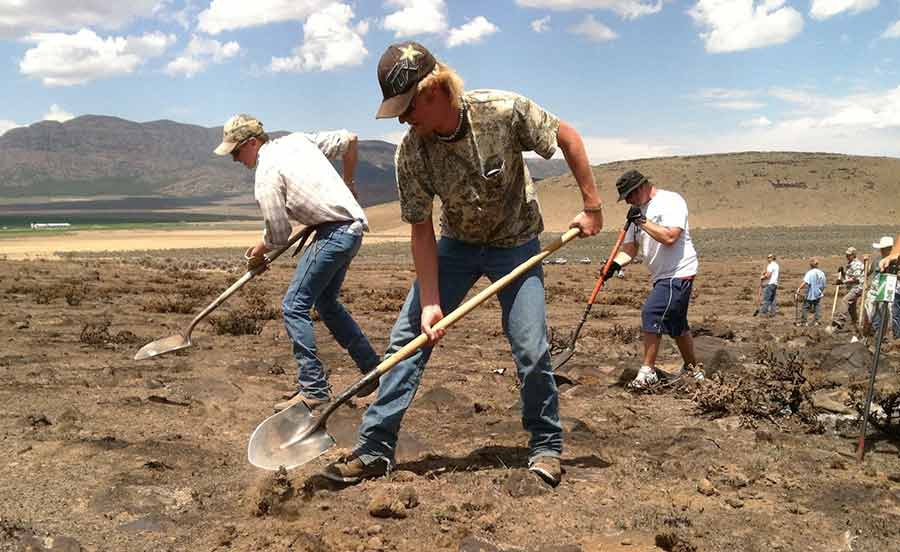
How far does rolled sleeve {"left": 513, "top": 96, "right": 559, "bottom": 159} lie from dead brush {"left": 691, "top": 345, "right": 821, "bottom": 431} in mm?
2463

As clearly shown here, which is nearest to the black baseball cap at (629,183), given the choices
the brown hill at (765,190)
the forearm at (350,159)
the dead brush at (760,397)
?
the dead brush at (760,397)

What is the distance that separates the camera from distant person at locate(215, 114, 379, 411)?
474cm

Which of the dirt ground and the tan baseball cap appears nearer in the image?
the dirt ground

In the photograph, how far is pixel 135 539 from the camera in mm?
3326

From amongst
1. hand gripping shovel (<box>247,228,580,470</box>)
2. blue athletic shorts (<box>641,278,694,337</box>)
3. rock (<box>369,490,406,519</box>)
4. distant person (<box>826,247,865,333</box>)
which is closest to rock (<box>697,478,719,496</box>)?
hand gripping shovel (<box>247,228,580,470</box>)

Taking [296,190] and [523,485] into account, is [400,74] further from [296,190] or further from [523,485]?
[523,485]

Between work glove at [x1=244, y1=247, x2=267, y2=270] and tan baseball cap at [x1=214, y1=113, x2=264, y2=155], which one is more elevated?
tan baseball cap at [x1=214, y1=113, x2=264, y2=155]

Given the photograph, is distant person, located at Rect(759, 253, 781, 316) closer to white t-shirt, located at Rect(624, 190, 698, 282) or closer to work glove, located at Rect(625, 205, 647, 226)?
white t-shirt, located at Rect(624, 190, 698, 282)

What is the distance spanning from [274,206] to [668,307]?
2.96m

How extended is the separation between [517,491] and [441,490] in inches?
14.3

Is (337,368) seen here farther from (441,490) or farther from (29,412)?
(441,490)

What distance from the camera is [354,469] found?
150 inches

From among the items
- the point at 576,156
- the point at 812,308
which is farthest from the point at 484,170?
the point at 812,308

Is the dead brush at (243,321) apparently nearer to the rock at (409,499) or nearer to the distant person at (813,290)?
the rock at (409,499)
